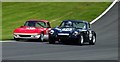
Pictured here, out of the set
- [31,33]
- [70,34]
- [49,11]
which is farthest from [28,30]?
[49,11]

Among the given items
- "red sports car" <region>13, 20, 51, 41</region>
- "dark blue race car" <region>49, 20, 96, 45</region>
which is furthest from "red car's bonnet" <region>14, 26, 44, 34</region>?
"dark blue race car" <region>49, 20, 96, 45</region>

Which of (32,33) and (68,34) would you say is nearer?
(68,34)

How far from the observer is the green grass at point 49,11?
44.5m

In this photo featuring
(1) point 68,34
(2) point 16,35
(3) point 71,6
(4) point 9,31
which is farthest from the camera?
(3) point 71,6

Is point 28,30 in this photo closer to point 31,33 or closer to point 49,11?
point 31,33

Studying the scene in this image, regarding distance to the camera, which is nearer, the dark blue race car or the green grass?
the dark blue race car

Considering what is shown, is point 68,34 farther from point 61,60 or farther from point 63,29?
point 61,60

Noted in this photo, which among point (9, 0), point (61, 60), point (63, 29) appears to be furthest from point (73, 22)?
point (9, 0)

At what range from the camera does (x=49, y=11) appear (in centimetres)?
4919

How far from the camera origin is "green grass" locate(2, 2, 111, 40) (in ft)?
146

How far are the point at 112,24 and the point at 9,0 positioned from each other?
22561 millimetres

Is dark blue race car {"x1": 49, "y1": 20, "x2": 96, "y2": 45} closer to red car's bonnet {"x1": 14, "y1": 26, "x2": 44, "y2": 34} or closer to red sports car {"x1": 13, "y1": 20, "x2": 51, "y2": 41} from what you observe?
red sports car {"x1": 13, "y1": 20, "x2": 51, "y2": 41}

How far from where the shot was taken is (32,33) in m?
27.3

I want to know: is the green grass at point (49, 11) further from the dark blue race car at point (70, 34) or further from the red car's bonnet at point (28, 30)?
the dark blue race car at point (70, 34)
